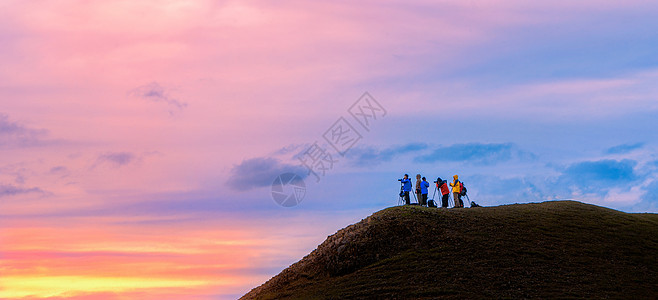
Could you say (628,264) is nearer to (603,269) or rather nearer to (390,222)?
(603,269)

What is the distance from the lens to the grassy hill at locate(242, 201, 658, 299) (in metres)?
30.0

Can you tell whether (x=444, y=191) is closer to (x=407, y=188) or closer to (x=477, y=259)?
(x=407, y=188)

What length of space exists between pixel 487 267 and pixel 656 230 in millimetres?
15567

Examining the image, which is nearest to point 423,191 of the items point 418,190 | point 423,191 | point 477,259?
point 423,191

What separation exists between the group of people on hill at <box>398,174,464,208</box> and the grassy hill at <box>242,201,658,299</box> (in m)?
3.92

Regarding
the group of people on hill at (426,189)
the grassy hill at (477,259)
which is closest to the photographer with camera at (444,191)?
the group of people on hill at (426,189)

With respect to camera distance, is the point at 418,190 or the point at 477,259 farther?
the point at 418,190

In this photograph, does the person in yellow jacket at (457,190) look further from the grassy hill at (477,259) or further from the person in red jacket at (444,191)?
the grassy hill at (477,259)

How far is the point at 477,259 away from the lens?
1267 inches

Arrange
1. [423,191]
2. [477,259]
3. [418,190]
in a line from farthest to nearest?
[418,190] → [423,191] → [477,259]

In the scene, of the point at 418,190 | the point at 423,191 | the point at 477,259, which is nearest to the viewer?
the point at 477,259

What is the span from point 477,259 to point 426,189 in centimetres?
1148

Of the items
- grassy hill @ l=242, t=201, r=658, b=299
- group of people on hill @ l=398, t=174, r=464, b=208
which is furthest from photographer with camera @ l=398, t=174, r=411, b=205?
grassy hill @ l=242, t=201, r=658, b=299

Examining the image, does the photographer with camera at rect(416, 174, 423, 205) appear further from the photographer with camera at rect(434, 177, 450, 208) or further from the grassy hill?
the grassy hill
